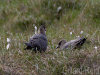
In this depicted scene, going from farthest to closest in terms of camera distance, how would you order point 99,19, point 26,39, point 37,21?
point 37,21 < point 99,19 < point 26,39

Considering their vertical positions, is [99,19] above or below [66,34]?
above

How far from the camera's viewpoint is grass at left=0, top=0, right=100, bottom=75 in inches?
147

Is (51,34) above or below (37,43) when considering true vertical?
above

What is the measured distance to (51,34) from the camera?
622 cm

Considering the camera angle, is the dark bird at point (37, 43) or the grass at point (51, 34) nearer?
the grass at point (51, 34)

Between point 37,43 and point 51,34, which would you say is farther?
point 51,34

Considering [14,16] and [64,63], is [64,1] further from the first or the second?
[64,63]

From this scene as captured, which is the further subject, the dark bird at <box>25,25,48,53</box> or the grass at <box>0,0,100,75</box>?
the dark bird at <box>25,25,48,53</box>

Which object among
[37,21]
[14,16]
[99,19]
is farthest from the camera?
[14,16]

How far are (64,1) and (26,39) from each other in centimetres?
311

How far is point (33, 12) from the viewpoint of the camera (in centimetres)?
814

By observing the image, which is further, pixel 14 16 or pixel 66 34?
pixel 14 16

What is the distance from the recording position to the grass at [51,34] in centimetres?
375

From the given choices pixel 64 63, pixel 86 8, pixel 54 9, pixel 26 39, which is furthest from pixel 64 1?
pixel 64 63
